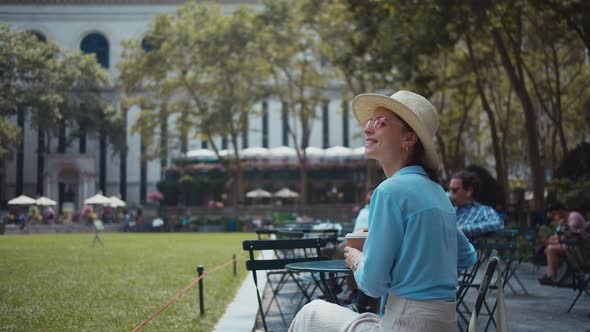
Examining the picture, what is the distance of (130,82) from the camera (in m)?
39.4

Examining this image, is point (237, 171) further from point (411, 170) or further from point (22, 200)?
point (411, 170)

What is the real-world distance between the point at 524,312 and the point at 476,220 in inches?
54.9

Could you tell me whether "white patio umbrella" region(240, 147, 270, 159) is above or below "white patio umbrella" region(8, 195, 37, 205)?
above

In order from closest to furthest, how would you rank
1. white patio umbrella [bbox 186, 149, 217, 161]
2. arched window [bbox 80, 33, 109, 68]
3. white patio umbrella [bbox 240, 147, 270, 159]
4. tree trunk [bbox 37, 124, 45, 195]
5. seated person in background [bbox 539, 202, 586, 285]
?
tree trunk [bbox 37, 124, 45, 195]
seated person in background [bbox 539, 202, 586, 285]
arched window [bbox 80, 33, 109, 68]
white patio umbrella [bbox 240, 147, 270, 159]
white patio umbrella [bbox 186, 149, 217, 161]

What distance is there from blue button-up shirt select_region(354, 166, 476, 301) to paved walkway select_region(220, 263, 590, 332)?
11.8ft

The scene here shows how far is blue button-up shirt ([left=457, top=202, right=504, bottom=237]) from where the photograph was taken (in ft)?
25.4

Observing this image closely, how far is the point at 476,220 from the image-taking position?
25.8ft

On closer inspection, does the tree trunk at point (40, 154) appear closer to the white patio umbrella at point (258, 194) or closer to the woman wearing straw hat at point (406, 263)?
the woman wearing straw hat at point (406, 263)

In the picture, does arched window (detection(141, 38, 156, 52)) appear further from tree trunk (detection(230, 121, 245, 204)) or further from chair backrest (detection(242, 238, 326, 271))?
chair backrest (detection(242, 238, 326, 271))

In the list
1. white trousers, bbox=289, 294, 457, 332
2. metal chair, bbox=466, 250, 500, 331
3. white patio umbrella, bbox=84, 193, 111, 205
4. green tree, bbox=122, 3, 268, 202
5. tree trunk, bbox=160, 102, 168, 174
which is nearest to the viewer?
metal chair, bbox=466, 250, 500, 331

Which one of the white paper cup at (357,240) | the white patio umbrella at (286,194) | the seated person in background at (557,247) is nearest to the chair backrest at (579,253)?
the seated person in background at (557,247)

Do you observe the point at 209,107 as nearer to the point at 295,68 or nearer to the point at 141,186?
the point at 295,68

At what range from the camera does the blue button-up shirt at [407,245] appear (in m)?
2.89

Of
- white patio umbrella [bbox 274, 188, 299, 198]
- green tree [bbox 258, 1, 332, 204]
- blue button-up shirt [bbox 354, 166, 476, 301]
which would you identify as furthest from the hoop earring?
white patio umbrella [bbox 274, 188, 299, 198]
